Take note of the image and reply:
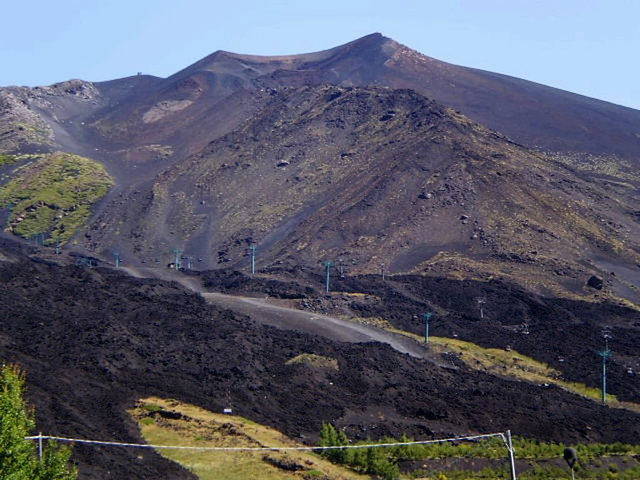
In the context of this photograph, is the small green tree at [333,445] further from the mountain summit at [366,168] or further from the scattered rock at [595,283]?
the scattered rock at [595,283]

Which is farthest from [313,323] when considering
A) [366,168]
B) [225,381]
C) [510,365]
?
[366,168]

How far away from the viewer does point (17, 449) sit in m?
18.7

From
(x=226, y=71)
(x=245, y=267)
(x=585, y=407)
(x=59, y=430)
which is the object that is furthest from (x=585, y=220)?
(x=226, y=71)

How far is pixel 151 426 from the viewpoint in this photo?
3772 cm

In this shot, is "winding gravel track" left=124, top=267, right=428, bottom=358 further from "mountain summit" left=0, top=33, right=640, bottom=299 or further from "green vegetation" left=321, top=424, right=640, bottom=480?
"green vegetation" left=321, top=424, right=640, bottom=480

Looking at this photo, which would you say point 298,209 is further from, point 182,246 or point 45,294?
point 45,294

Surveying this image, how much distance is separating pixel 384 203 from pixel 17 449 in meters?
85.0

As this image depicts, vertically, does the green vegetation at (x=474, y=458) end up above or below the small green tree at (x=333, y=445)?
below

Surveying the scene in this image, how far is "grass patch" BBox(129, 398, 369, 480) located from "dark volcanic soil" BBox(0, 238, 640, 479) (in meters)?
1.20

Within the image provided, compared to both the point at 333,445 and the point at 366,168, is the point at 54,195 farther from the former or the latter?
the point at 333,445

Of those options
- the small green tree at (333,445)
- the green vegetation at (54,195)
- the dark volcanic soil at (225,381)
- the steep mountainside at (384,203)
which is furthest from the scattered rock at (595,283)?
the green vegetation at (54,195)

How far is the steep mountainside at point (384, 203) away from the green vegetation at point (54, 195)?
19.9 feet

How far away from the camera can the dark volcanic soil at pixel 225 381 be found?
37.1 m

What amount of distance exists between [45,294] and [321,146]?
7342 centimetres
